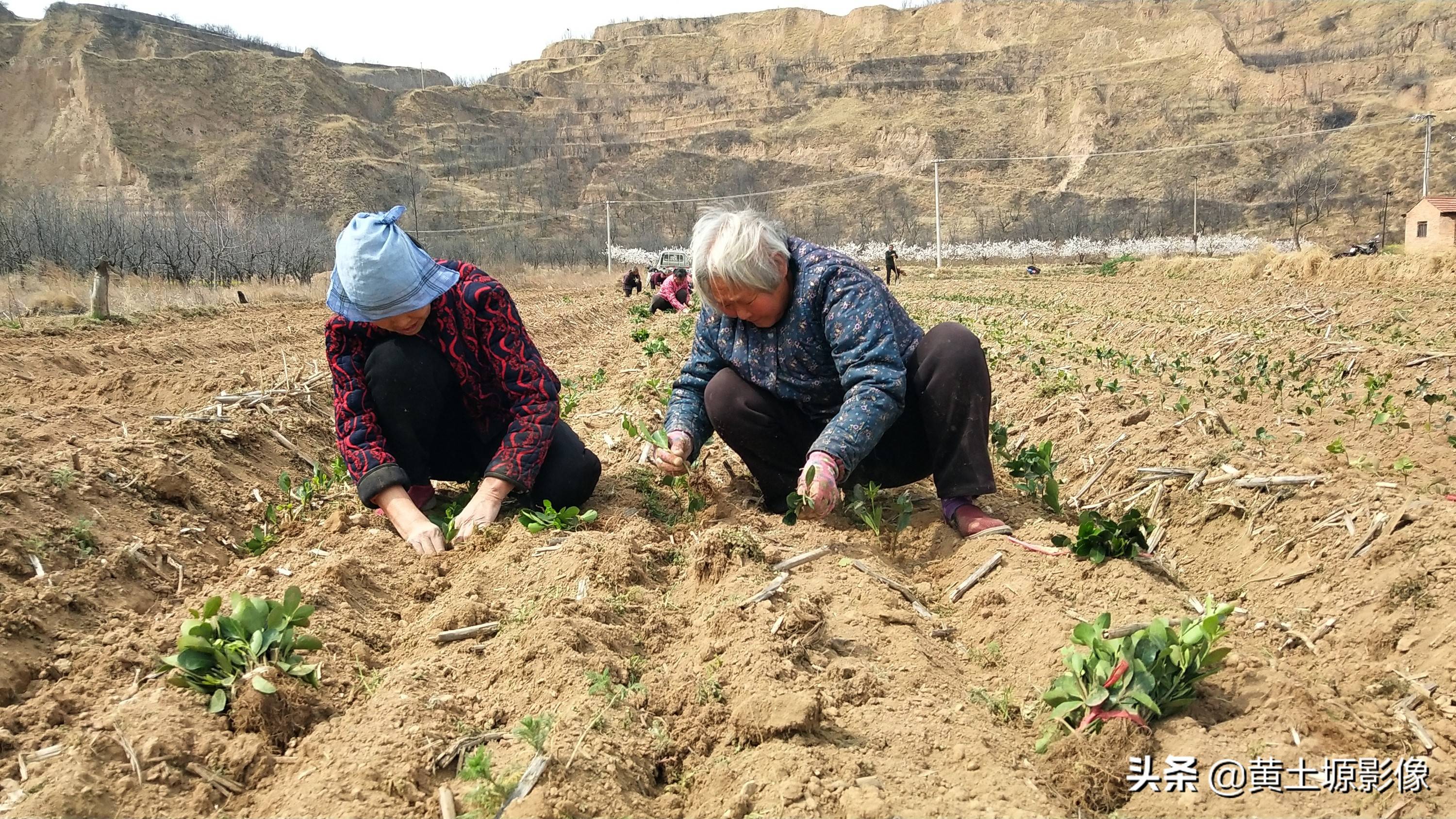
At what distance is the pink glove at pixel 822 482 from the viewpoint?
320cm

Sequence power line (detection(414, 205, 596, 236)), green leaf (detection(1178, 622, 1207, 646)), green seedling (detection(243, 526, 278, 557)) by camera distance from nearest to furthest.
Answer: green leaf (detection(1178, 622, 1207, 646)) < green seedling (detection(243, 526, 278, 557)) < power line (detection(414, 205, 596, 236))

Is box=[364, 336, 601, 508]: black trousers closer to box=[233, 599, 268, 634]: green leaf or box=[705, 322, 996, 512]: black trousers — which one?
box=[705, 322, 996, 512]: black trousers

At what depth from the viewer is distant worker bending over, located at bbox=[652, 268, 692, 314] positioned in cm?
1591

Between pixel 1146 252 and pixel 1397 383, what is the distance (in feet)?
125

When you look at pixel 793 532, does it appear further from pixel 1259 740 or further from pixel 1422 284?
pixel 1422 284

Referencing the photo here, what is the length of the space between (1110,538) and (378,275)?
2571 mm

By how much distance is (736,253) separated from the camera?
333 cm

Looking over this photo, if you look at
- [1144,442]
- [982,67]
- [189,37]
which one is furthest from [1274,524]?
[982,67]

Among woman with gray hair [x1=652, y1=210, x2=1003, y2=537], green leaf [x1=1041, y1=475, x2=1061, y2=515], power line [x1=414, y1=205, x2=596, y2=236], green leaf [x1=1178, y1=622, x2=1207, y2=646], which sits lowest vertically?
green leaf [x1=1041, y1=475, x2=1061, y2=515]

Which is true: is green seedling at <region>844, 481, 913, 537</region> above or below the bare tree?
below

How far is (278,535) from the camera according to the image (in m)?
4.14

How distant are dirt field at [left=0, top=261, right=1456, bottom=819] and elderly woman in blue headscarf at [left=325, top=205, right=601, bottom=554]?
0.21 meters

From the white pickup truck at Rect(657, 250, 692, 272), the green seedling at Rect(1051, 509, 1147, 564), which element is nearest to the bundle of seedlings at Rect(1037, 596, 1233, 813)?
the green seedling at Rect(1051, 509, 1147, 564)

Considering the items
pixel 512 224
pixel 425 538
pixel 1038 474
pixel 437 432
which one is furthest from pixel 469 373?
pixel 512 224
